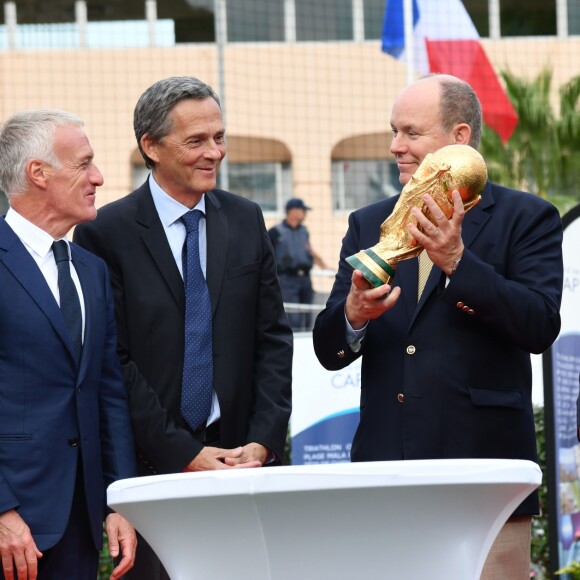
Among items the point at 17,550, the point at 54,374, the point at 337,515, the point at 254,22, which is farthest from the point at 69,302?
the point at 254,22

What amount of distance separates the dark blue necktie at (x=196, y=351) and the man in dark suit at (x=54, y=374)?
0.63 feet

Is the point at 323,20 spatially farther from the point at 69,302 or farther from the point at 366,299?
the point at 366,299

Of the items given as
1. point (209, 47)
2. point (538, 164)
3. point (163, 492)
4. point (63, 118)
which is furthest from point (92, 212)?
point (209, 47)

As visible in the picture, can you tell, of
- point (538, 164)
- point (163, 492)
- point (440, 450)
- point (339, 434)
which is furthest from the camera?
point (538, 164)

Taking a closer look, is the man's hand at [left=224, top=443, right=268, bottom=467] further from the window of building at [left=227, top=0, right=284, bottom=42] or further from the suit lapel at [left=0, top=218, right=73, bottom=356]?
the window of building at [left=227, top=0, right=284, bottom=42]

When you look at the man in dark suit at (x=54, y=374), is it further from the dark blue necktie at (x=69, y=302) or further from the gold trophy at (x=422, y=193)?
the gold trophy at (x=422, y=193)

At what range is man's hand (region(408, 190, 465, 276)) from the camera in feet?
8.96

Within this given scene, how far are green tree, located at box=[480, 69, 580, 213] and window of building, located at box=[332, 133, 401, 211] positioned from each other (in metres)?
3.80

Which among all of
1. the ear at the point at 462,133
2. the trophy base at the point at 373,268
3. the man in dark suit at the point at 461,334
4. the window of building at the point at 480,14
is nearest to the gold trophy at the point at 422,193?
the trophy base at the point at 373,268

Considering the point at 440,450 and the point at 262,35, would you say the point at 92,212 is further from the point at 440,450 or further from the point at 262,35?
the point at 262,35

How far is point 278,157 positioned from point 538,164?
608cm

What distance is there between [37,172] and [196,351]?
2.19 ft

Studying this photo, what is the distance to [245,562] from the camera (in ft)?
6.08

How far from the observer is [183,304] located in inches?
138
